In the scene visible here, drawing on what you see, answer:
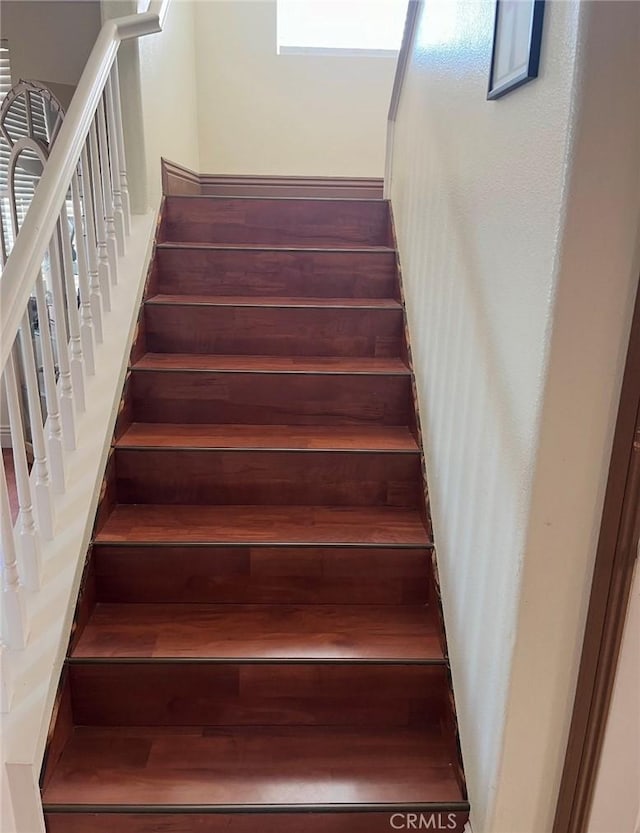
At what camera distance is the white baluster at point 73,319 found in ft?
5.64

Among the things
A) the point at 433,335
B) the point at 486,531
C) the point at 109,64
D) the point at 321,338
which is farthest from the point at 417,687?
the point at 109,64

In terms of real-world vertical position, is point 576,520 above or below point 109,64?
below

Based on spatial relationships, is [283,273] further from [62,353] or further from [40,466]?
[40,466]

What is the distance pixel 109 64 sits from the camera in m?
1.96

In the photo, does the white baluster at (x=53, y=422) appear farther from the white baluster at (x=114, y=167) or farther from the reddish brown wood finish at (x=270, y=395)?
the white baluster at (x=114, y=167)

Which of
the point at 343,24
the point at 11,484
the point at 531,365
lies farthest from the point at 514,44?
the point at 343,24

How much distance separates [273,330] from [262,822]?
61.9 inches

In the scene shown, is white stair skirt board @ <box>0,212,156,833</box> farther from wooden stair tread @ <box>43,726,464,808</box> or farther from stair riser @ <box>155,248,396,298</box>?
stair riser @ <box>155,248,396,298</box>

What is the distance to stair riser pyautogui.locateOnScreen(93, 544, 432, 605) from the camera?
173 centimetres

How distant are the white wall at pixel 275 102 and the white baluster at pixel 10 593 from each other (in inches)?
122

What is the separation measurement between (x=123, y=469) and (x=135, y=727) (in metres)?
0.74

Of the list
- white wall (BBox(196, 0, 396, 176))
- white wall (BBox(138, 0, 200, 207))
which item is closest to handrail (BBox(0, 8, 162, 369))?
white wall (BBox(138, 0, 200, 207))

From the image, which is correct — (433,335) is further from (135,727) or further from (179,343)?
(135,727)

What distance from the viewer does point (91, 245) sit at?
1.94 meters
